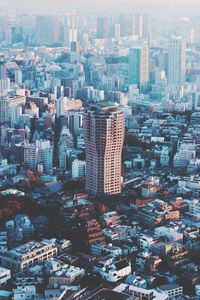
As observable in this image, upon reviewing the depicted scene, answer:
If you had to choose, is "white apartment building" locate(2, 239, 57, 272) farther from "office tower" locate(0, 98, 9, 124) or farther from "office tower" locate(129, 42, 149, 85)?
"office tower" locate(129, 42, 149, 85)

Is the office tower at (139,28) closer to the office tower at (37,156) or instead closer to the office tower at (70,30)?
the office tower at (70,30)

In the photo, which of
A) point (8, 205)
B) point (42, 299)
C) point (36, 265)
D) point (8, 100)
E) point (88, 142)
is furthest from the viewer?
point (8, 100)

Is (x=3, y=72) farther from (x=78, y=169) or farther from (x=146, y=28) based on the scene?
(x=146, y=28)

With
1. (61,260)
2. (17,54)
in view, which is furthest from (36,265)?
(17,54)

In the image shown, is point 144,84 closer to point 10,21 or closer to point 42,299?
point 10,21

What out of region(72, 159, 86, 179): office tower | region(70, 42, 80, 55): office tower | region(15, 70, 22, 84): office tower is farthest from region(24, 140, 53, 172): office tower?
region(70, 42, 80, 55): office tower

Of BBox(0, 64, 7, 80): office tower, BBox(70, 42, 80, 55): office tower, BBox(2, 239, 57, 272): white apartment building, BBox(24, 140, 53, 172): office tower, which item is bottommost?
BBox(24, 140, 53, 172): office tower
